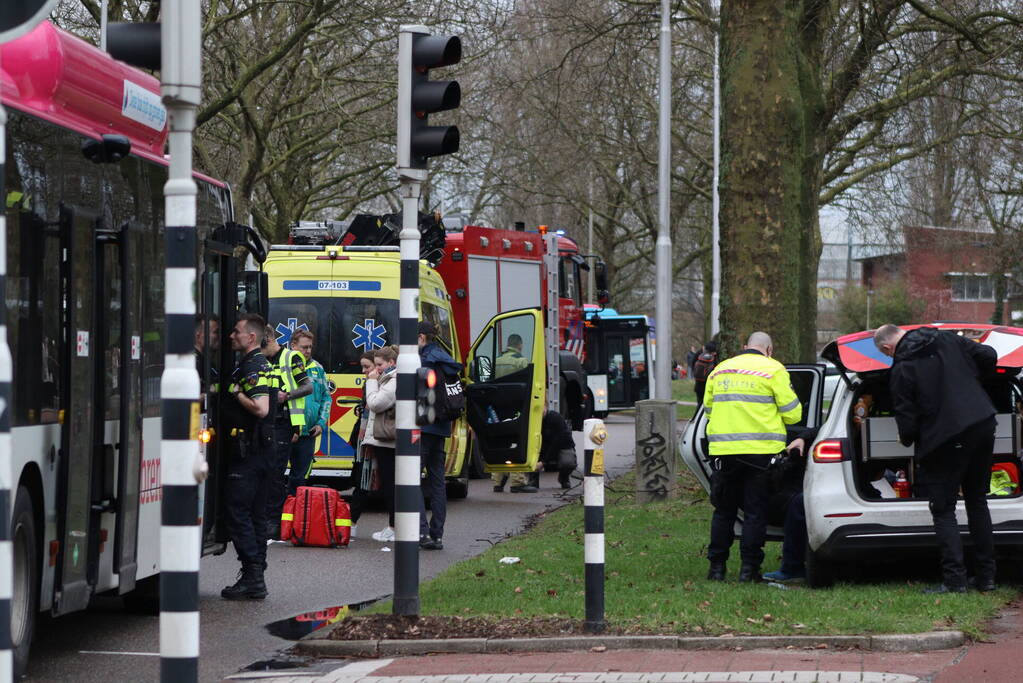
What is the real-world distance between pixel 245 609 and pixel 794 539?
3751 mm

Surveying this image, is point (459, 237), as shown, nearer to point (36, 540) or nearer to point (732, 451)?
point (732, 451)

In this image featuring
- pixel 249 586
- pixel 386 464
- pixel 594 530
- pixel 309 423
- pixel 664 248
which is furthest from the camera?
pixel 664 248

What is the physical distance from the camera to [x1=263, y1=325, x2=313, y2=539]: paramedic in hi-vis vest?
36.9 ft

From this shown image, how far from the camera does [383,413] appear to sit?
13055mm

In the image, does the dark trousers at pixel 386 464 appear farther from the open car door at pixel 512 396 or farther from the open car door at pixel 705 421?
the open car door at pixel 512 396

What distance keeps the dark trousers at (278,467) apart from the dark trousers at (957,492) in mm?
4350

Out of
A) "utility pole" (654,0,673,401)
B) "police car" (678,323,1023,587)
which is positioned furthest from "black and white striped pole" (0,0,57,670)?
"utility pole" (654,0,673,401)

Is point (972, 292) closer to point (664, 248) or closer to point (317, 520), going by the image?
point (664, 248)

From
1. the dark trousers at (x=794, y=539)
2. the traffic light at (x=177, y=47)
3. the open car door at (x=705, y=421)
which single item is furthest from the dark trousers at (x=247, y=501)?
the traffic light at (x=177, y=47)

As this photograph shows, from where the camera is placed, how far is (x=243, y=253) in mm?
11828

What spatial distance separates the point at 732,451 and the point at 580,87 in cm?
1964

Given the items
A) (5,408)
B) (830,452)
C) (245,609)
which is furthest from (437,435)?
(5,408)

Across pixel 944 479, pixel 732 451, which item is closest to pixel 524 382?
pixel 732 451

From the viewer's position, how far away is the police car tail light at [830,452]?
9906 millimetres
